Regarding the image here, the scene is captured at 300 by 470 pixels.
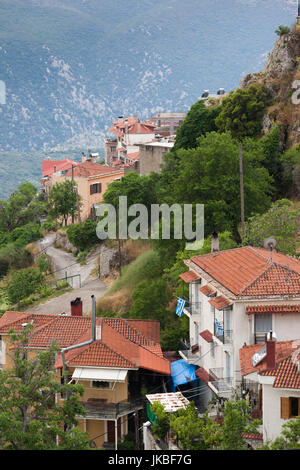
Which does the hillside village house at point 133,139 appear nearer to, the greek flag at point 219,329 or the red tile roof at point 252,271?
the red tile roof at point 252,271

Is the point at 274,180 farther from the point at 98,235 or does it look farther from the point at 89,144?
the point at 89,144

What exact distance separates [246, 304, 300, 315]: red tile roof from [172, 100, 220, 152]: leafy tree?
101 feet

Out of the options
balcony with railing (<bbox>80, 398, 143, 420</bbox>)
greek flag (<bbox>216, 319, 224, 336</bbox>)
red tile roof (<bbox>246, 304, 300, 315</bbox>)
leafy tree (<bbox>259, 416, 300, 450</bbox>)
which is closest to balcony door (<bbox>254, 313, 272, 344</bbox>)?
red tile roof (<bbox>246, 304, 300, 315</bbox>)

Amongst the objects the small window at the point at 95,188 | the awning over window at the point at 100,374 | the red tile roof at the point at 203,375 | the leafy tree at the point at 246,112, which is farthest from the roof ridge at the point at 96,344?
the small window at the point at 95,188

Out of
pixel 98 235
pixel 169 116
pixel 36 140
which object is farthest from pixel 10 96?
pixel 98 235

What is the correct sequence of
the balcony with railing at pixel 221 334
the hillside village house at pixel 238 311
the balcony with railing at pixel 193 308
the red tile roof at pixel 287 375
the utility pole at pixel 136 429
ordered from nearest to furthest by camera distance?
1. the red tile roof at pixel 287 375
2. the hillside village house at pixel 238 311
3. the balcony with railing at pixel 221 334
4. the utility pole at pixel 136 429
5. the balcony with railing at pixel 193 308

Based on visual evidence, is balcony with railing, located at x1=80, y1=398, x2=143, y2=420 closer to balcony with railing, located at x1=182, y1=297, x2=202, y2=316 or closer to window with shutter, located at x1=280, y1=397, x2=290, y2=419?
balcony with railing, located at x1=182, y1=297, x2=202, y2=316

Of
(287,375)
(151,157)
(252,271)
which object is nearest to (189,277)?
(252,271)

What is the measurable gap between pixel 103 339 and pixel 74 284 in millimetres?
21066

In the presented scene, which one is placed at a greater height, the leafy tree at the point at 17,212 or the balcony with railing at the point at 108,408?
the leafy tree at the point at 17,212

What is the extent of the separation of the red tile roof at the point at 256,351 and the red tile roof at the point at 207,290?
3085mm

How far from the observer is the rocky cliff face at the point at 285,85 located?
4784cm

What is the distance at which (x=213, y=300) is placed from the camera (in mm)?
25156

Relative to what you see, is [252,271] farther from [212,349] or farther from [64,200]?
[64,200]
